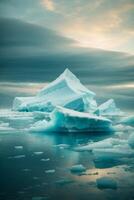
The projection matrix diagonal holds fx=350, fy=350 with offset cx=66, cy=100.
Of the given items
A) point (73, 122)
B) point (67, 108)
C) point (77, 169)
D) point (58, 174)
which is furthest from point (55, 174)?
point (67, 108)

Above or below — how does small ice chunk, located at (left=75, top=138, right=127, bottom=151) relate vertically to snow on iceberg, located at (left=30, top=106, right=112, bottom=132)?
below

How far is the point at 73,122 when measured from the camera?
18.8ft

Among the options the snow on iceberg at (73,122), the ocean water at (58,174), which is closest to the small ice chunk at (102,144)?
the ocean water at (58,174)

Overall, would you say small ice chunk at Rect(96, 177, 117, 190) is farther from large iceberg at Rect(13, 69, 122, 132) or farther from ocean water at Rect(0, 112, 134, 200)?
large iceberg at Rect(13, 69, 122, 132)

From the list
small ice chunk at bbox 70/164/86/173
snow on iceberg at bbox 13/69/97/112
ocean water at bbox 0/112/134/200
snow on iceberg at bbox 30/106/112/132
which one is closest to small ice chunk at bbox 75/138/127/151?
ocean water at bbox 0/112/134/200

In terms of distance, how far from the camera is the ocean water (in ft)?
8.56

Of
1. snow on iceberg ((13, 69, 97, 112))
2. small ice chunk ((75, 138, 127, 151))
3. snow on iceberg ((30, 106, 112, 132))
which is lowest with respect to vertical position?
small ice chunk ((75, 138, 127, 151))

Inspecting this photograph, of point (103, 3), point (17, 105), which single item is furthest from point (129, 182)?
point (17, 105)

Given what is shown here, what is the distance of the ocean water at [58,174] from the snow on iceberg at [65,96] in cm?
410

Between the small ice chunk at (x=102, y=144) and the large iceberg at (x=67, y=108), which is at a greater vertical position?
the large iceberg at (x=67, y=108)

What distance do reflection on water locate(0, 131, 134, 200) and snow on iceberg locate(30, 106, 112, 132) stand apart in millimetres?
920

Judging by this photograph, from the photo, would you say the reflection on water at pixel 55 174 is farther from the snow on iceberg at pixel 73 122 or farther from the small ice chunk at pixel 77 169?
the snow on iceberg at pixel 73 122

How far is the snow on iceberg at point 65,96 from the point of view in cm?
880

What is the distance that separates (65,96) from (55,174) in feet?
20.0
